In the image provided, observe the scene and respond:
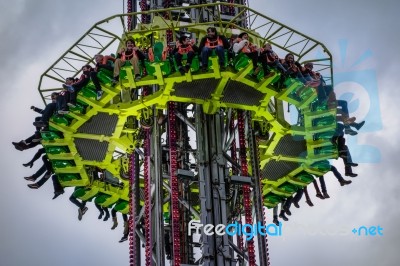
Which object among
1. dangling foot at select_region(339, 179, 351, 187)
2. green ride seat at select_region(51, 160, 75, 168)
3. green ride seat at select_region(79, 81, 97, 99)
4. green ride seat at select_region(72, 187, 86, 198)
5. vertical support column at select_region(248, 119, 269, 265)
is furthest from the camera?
green ride seat at select_region(72, 187, 86, 198)

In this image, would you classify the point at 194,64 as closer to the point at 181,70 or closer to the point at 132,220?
the point at 181,70

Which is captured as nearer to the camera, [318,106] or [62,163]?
[318,106]

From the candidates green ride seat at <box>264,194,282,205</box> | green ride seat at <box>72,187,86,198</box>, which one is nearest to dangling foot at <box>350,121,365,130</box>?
green ride seat at <box>264,194,282,205</box>

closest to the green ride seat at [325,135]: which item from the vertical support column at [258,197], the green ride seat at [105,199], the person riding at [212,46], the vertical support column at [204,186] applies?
the vertical support column at [258,197]

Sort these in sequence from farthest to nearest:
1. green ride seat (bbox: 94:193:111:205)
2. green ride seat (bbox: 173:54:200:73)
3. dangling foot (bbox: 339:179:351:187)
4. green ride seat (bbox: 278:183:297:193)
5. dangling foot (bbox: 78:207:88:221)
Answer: green ride seat (bbox: 278:183:297:193) < green ride seat (bbox: 94:193:111:205) < dangling foot (bbox: 78:207:88:221) < dangling foot (bbox: 339:179:351:187) < green ride seat (bbox: 173:54:200:73)

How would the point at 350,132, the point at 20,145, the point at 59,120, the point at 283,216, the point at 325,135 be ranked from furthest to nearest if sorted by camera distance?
the point at 283,216
the point at 325,135
the point at 350,132
the point at 20,145
the point at 59,120

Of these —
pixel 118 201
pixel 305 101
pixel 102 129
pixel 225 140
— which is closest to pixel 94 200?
pixel 118 201

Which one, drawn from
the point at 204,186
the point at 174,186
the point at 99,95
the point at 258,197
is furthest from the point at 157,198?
the point at 99,95

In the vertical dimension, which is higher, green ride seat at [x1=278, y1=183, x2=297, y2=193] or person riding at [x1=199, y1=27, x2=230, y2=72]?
person riding at [x1=199, y1=27, x2=230, y2=72]

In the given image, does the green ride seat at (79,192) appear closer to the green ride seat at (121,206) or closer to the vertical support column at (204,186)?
the green ride seat at (121,206)

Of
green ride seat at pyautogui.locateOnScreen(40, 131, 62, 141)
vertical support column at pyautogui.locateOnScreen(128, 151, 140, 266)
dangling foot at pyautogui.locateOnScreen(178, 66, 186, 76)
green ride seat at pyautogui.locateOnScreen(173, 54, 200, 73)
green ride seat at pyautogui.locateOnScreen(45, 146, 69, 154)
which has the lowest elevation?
vertical support column at pyautogui.locateOnScreen(128, 151, 140, 266)

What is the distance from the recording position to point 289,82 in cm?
2712

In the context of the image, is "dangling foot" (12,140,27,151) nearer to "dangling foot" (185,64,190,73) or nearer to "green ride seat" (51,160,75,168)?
"green ride seat" (51,160,75,168)

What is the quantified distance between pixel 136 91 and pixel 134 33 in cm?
198
